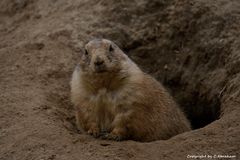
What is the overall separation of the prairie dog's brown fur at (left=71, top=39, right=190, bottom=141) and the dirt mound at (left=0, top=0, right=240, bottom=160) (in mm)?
327

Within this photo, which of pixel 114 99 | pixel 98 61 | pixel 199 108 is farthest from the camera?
pixel 199 108

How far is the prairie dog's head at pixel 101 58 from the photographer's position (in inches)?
246

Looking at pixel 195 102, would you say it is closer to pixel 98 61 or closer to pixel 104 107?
pixel 104 107

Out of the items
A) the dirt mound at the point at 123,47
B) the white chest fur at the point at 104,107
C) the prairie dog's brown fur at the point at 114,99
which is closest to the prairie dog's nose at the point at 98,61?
the prairie dog's brown fur at the point at 114,99

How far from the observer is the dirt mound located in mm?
5793

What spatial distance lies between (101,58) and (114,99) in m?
0.50

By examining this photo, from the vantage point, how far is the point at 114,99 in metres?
6.34

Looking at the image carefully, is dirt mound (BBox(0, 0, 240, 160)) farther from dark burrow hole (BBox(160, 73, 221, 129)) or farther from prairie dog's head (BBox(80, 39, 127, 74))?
prairie dog's head (BBox(80, 39, 127, 74))

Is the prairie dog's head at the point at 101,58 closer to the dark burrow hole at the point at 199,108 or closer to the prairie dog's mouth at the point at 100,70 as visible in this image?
the prairie dog's mouth at the point at 100,70

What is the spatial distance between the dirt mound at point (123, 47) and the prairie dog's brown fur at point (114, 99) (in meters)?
0.33

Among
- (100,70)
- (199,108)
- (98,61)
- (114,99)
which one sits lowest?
(199,108)

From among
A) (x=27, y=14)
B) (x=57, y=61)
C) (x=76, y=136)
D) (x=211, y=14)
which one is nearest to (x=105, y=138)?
(x=76, y=136)

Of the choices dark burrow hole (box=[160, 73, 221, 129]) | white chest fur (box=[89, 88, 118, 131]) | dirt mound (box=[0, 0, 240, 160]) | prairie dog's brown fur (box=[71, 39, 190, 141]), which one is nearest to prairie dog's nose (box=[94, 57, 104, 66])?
prairie dog's brown fur (box=[71, 39, 190, 141])

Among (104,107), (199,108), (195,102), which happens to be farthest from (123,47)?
(104,107)
